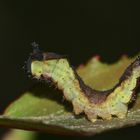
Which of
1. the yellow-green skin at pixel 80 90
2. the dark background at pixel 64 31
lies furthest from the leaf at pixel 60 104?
the dark background at pixel 64 31

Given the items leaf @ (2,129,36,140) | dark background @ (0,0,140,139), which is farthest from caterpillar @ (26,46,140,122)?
dark background @ (0,0,140,139)

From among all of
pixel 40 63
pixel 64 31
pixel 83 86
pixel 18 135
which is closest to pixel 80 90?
pixel 83 86

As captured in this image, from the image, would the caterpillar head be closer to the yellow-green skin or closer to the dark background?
the yellow-green skin

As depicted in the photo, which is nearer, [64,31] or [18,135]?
[18,135]

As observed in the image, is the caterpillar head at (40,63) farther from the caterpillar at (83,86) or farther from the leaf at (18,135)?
the leaf at (18,135)

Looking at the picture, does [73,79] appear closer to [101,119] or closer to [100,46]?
[101,119]

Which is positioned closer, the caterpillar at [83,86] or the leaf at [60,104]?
the leaf at [60,104]

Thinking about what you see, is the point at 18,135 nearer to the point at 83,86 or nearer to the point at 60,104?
the point at 60,104
